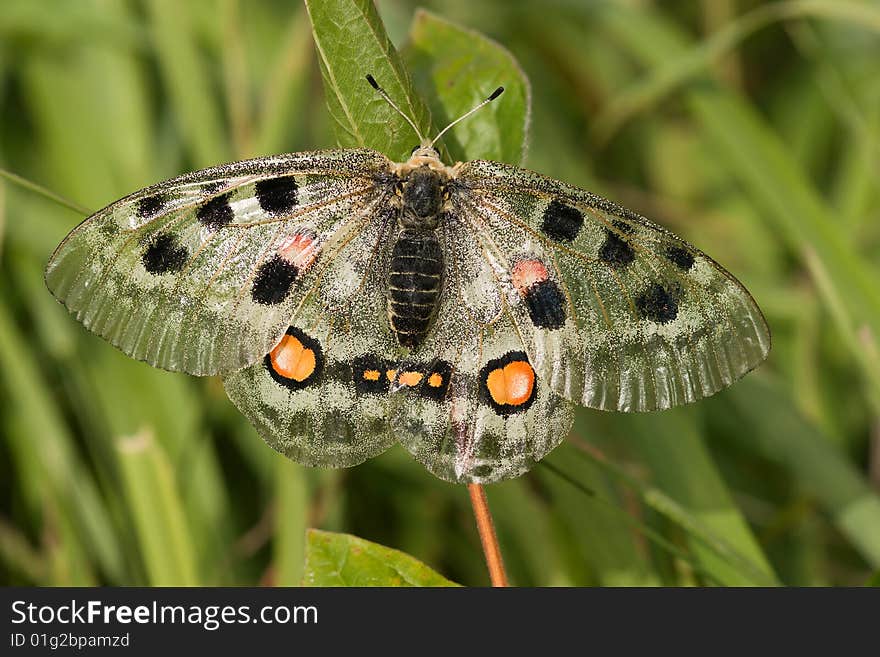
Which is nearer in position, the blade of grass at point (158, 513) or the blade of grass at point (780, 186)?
the blade of grass at point (158, 513)

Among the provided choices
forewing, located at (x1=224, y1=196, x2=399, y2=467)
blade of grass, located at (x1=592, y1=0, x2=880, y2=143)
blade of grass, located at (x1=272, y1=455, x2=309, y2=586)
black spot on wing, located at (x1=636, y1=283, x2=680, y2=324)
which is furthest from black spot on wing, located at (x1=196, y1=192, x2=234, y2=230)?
blade of grass, located at (x1=592, y1=0, x2=880, y2=143)

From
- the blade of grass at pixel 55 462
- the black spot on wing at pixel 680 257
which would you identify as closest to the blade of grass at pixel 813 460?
the black spot on wing at pixel 680 257

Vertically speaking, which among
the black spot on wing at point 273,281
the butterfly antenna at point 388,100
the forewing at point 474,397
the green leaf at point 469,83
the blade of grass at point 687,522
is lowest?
the blade of grass at point 687,522

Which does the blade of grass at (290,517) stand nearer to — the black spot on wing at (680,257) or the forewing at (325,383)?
Result: the forewing at (325,383)

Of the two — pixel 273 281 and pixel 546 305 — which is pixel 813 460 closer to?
pixel 546 305
